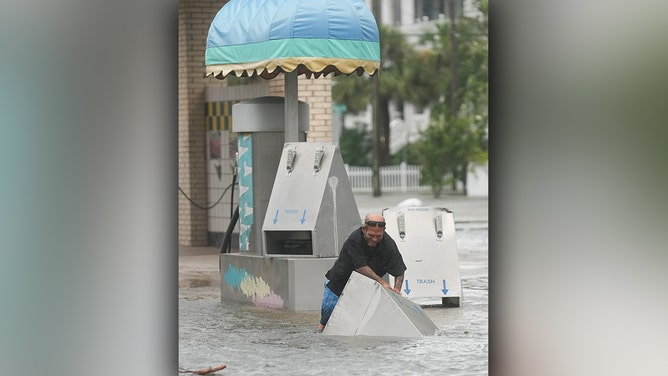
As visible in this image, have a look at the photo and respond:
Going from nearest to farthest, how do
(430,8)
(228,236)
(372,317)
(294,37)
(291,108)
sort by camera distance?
(372,317) < (294,37) < (291,108) < (228,236) < (430,8)

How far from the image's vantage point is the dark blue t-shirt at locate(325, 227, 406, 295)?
10.8 m

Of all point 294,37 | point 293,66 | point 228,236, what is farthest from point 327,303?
point 228,236

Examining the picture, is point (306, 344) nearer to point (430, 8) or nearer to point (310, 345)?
point (310, 345)

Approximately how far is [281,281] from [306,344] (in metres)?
2.12

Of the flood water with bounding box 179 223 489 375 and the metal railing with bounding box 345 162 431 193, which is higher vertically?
the metal railing with bounding box 345 162 431 193

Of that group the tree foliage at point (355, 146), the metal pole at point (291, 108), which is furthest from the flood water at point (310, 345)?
the tree foliage at point (355, 146)

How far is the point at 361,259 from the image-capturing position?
35.3ft

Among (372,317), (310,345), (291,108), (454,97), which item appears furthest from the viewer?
(454,97)

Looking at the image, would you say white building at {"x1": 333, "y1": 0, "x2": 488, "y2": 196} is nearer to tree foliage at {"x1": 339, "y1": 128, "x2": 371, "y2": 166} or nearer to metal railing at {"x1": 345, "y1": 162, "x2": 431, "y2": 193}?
tree foliage at {"x1": 339, "y1": 128, "x2": 371, "y2": 166}

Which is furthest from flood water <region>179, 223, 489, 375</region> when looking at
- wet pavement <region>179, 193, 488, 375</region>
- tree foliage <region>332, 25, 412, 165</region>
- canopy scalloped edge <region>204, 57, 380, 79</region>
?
tree foliage <region>332, 25, 412, 165</region>

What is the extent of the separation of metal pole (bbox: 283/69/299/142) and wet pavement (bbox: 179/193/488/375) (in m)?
1.87
